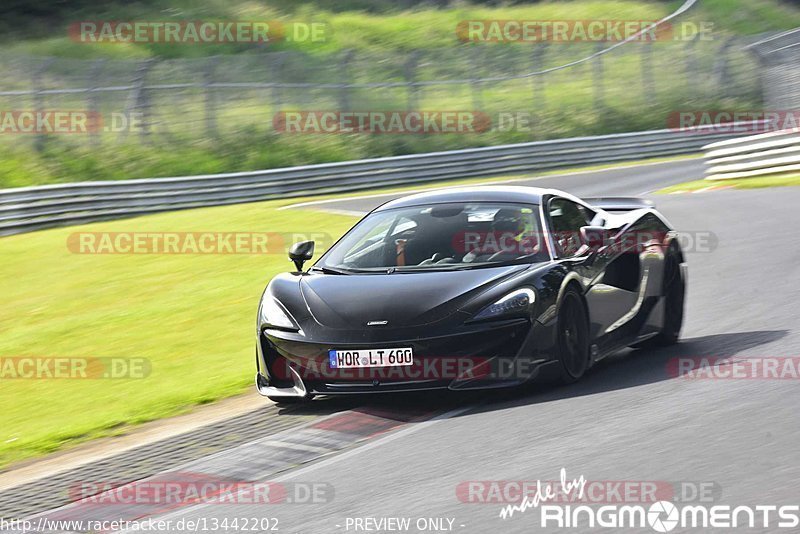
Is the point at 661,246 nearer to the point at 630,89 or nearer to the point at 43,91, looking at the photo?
the point at 43,91

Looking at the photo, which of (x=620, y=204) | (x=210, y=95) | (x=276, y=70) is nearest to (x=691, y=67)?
(x=276, y=70)

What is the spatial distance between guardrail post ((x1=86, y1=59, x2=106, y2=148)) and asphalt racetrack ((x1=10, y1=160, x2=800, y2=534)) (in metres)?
20.6

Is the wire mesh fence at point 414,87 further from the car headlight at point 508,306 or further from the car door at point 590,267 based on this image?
the car headlight at point 508,306

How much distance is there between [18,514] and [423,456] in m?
1.96

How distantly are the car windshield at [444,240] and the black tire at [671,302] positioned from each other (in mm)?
1464

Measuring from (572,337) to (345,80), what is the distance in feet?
80.2

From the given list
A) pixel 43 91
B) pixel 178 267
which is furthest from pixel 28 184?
pixel 178 267

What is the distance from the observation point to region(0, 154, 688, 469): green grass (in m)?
8.82

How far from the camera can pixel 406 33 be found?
46.1m

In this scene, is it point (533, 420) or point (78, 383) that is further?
point (78, 383)

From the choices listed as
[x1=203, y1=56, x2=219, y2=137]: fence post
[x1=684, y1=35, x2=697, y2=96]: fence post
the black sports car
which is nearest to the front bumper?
the black sports car

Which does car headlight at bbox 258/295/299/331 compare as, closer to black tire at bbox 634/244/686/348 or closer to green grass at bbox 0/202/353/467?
green grass at bbox 0/202/353/467

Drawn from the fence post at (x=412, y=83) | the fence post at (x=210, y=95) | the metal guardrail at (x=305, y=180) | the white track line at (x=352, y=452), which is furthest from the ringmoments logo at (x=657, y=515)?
the fence post at (x=412, y=83)

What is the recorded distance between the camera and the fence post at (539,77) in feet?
108
